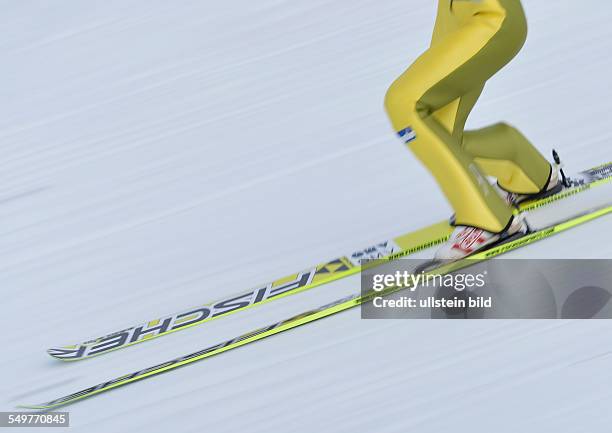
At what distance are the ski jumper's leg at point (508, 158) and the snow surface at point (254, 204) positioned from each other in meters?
0.23

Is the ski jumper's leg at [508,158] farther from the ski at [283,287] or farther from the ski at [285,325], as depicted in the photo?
the ski at [285,325]

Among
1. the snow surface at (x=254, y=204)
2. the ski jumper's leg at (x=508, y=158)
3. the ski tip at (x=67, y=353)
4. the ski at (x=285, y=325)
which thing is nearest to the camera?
the snow surface at (x=254, y=204)

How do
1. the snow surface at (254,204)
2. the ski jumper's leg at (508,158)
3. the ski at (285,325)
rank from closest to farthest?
the snow surface at (254,204), the ski at (285,325), the ski jumper's leg at (508,158)

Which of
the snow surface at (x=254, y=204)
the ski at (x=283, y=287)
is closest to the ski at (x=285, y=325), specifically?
the snow surface at (x=254, y=204)

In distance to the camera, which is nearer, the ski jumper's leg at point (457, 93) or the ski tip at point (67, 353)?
the ski jumper's leg at point (457, 93)

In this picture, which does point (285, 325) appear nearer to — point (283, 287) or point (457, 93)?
point (283, 287)

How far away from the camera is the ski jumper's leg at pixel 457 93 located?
2.66m

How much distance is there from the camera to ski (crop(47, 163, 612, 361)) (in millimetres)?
2883

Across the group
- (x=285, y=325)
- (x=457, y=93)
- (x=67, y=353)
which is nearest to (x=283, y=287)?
(x=285, y=325)

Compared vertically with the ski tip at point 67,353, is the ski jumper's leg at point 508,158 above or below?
above

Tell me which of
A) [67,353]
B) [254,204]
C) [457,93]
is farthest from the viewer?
[254,204]

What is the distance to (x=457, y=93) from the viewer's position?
276 cm

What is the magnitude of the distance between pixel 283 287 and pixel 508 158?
0.81 meters

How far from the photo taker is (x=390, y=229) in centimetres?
322
